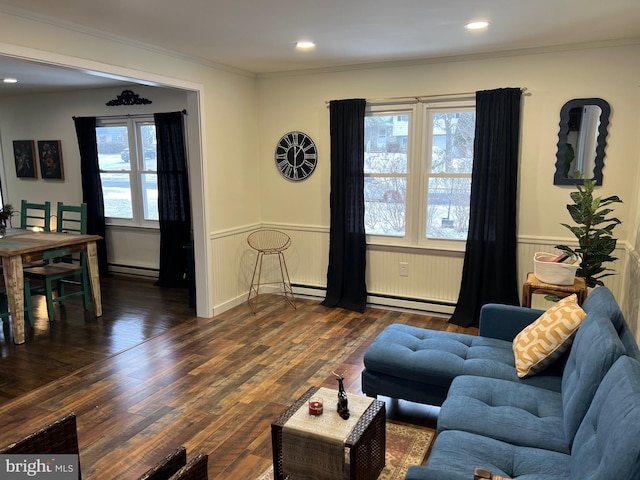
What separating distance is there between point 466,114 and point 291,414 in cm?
333

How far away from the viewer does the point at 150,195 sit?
241 inches

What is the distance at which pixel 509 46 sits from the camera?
392 cm

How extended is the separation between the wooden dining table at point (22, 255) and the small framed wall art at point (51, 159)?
177cm

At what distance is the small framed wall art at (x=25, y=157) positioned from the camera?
6.68 metres

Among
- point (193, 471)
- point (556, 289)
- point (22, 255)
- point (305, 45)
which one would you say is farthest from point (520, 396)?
point (22, 255)

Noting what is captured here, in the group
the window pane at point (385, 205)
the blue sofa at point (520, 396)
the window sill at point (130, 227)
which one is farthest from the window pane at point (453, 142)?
the window sill at point (130, 227)

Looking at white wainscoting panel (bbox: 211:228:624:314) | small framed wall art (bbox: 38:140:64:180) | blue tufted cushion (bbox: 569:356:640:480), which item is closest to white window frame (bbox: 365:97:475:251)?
white wainscoting panel (bbox: 211:228:624:314)

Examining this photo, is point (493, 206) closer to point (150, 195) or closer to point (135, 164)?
point (150, 195)

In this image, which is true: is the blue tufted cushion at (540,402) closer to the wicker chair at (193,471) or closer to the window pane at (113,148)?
the wicker chair at (193,471)

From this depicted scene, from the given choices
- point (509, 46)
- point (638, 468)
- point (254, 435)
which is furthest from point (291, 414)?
point (509, 46)

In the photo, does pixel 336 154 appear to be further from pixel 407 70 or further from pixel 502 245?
pixel 502 245

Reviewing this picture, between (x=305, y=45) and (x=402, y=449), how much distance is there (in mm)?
3097

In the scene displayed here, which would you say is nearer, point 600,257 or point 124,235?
point 600,257

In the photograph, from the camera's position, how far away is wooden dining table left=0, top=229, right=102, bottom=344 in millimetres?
3955
